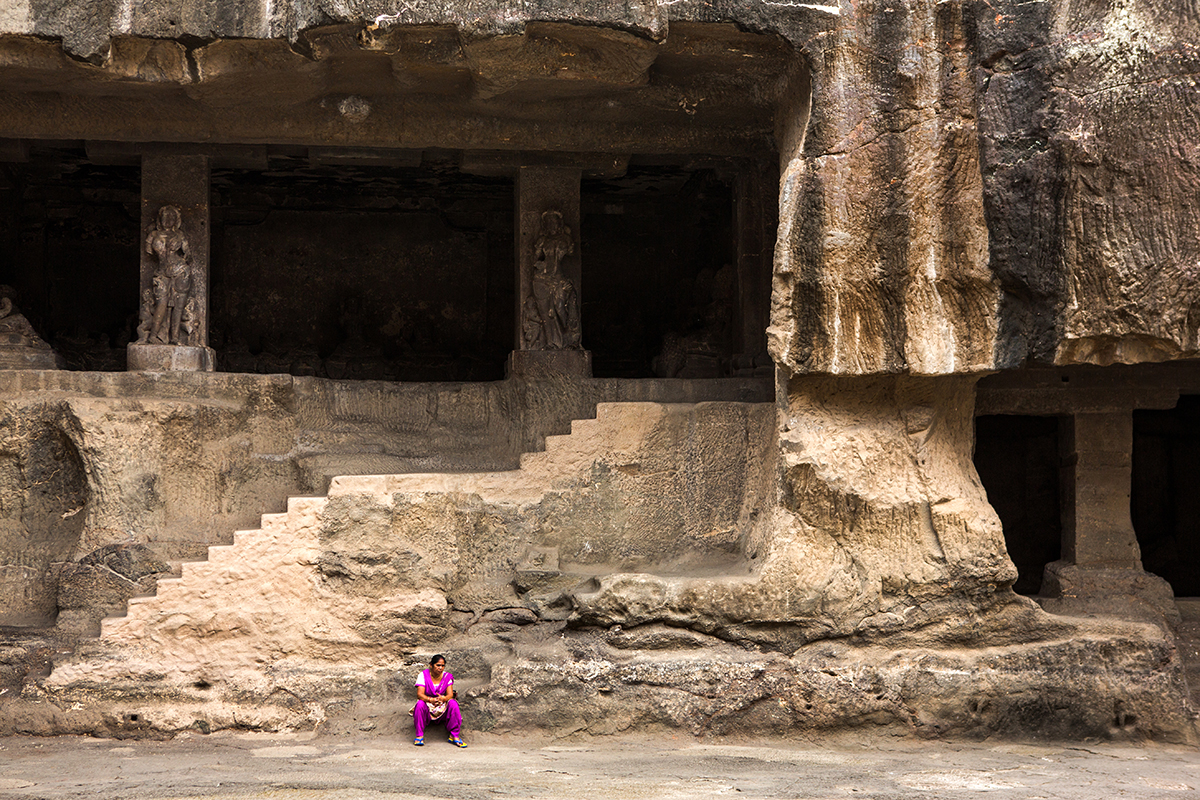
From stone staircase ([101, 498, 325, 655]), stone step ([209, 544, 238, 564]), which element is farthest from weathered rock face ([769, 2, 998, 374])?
stone step ([209, 544, 238, 564])

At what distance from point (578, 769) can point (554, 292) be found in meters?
3.68

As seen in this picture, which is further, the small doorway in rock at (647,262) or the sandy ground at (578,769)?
the small doorway in rock at (647,262)

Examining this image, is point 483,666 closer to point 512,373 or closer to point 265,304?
point 512,373

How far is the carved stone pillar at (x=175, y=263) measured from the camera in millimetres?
7629

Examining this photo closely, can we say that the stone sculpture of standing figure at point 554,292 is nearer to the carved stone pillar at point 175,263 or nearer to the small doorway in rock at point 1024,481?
the carved stone pillar at point 175,263

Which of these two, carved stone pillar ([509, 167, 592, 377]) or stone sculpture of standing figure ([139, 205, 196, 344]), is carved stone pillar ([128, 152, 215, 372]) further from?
carved stone pillar ([509, 167, 592, 377])

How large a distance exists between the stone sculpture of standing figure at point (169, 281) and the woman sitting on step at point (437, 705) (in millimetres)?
3204

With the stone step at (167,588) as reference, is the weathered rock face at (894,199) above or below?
above

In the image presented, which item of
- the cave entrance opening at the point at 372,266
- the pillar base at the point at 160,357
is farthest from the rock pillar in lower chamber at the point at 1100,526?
the pillar base at the point at 160,357

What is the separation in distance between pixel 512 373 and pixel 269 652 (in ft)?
8.75

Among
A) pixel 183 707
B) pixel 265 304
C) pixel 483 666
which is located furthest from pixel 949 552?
pixel 265 304

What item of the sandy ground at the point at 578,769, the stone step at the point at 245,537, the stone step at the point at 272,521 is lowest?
the sandy ground at the point at 578,769

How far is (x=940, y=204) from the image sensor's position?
590 centimetres

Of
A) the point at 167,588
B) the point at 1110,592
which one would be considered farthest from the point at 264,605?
the point at 1110,592
